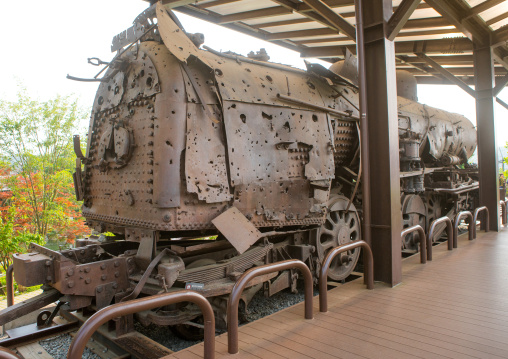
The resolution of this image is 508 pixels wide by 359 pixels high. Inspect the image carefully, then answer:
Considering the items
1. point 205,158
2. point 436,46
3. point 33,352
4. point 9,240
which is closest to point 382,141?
point 205,158

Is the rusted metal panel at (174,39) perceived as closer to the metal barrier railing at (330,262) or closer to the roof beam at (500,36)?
the metal barrier railing at (330,262)

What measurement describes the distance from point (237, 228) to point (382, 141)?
209 cm

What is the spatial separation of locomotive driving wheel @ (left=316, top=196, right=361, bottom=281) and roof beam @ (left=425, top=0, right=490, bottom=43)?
13.6ft

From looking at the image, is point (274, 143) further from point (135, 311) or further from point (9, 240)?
Result: point (9, 240)

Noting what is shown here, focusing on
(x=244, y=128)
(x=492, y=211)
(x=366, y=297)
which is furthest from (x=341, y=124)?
(x=492, y=211)

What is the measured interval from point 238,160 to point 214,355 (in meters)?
2.24

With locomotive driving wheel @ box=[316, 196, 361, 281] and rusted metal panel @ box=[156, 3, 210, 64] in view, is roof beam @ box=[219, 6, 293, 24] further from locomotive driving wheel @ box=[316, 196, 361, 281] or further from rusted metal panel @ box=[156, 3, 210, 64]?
locomotive driving wheel @ box=[316, 196, 361, 281]

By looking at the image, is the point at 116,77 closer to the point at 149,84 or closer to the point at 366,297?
the point at 149,84

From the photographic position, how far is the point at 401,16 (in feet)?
14.4

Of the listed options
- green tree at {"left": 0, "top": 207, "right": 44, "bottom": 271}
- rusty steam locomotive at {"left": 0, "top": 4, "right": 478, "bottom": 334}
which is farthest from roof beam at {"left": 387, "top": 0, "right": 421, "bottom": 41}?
green tree at {"left": 0, "top": 207, "right": 44, "bottom": 271}

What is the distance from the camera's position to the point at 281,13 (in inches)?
330

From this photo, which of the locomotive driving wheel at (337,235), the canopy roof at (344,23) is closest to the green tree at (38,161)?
the canopy roof at (344,23)

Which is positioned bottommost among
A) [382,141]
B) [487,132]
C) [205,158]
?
[205,158]

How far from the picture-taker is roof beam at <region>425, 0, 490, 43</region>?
23.2 ft
